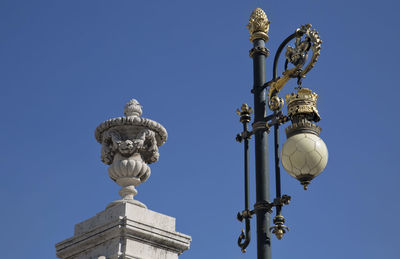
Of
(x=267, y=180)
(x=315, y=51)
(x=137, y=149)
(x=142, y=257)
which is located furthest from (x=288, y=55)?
(x=142, y=257)

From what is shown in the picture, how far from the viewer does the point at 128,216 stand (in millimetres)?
8586

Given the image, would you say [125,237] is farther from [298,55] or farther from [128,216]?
[298,55]

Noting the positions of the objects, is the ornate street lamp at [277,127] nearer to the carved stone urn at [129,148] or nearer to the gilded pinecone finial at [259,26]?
the gilded pinecone finial at [259,26]

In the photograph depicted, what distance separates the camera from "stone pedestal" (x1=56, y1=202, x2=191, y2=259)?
8.52 metres

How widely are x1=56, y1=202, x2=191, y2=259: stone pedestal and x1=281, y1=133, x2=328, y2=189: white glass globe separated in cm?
137

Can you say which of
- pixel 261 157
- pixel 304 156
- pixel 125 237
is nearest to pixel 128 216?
pixel 125 237

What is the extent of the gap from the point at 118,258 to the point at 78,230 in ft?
2.79

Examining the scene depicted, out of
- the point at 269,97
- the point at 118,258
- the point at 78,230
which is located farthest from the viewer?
the point at 269,97

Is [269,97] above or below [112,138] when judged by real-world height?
above

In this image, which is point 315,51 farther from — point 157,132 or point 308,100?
point 157,132

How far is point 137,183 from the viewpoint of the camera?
927 centimetres

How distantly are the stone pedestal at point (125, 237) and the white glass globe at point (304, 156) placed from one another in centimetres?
137

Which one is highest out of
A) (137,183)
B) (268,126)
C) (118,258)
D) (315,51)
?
(315,51)

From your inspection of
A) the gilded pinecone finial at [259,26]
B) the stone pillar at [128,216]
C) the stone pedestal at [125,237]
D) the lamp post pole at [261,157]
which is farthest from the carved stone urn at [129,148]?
the gilded pinecone finial at [259,26]
